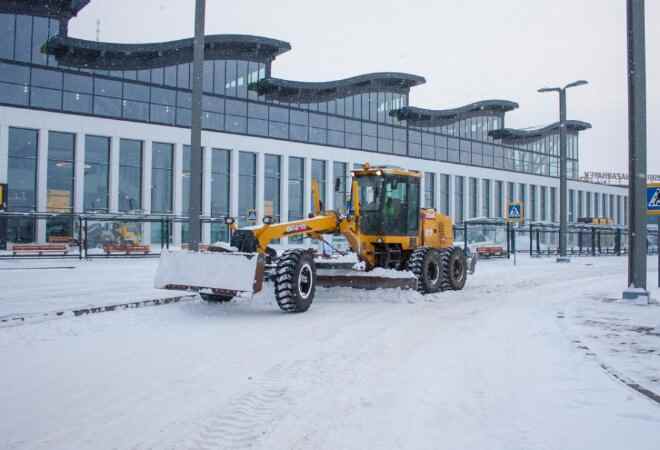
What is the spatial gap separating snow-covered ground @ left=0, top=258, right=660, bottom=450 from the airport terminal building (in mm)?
25280

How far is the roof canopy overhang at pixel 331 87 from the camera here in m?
48.0

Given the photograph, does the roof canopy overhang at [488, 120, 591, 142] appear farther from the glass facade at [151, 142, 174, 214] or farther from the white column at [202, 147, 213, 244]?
the glass facade at [151, 142, 174, 214]

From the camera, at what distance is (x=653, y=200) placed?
1324 centimetres

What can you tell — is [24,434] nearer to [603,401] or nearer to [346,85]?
[603,401]

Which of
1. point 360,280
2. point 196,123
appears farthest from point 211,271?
point 196,123

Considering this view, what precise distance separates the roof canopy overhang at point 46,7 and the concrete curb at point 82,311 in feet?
109

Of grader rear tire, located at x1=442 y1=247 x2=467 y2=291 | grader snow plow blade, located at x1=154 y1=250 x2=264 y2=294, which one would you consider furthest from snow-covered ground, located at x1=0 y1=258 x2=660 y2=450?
grader rear tire, located at x1=442 y1=247 x2=467 y2=291

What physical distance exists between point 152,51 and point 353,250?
3390cm

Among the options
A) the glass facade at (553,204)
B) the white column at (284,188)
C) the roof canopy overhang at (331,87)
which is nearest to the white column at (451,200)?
the roof canopy overhang at (331,87)

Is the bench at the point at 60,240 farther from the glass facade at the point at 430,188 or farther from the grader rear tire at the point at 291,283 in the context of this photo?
the glass facade at the point at 430,188

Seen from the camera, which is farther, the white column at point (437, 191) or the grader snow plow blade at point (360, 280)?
the white column at point (437, 191)

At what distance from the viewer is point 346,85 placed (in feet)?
171

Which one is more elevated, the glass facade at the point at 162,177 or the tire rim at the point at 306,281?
the glass facade at the point at 162,177

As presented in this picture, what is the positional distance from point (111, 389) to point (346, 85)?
1918 inches
